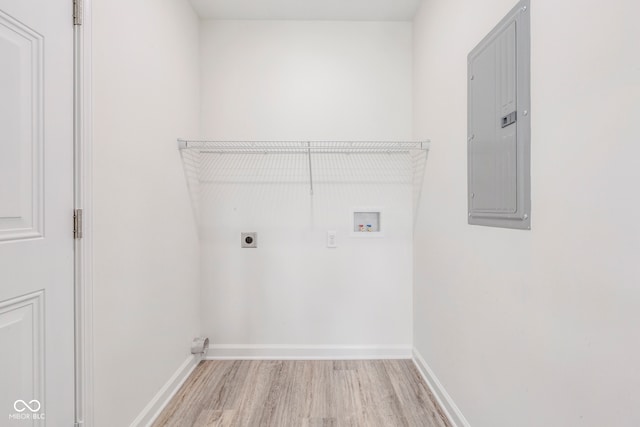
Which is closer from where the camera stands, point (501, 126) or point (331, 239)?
point (501, 126)

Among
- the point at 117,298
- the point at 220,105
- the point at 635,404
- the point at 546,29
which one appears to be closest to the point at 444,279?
the point at 635,404

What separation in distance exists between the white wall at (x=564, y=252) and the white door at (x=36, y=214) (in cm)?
159

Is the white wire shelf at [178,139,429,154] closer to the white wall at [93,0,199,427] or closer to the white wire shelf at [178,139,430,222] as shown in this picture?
the white wire shelf at [178,139,430,222]

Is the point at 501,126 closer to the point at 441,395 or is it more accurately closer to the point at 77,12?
the point at 441,395

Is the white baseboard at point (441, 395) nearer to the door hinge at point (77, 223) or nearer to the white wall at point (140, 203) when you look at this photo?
the white wall at point (140, 203)

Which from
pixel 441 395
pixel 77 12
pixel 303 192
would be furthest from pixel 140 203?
pixel 441 395

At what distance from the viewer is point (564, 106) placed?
839mm

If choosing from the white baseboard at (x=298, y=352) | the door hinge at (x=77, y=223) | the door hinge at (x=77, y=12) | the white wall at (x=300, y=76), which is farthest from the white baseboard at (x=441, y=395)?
the door hinge at (x=77, y=12)

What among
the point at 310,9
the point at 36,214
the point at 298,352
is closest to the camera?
the point at 36,214

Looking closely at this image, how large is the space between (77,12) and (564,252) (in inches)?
71.1

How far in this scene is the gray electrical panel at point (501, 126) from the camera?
0.99m

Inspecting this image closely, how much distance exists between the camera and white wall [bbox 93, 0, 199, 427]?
3.93ft

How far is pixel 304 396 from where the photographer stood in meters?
1.74

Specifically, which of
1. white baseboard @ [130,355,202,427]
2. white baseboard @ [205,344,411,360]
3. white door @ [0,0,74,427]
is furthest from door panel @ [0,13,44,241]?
white baseboard @ [205,344,411,360]
